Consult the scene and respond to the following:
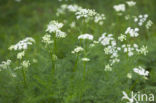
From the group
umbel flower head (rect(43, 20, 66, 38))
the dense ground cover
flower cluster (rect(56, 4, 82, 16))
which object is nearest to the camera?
umbel flower head (rect(43, 20, 66, 38))

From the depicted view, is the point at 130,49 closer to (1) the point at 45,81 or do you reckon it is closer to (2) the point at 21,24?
(1) the point at 45,81

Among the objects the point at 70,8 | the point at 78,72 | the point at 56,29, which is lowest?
the point at 78,72

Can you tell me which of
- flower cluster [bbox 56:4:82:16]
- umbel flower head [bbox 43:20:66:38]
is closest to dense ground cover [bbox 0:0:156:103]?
umbel flower head [bbox 43:20:66:38]

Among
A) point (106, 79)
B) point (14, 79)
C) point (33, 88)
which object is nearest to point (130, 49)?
point (106, 79)

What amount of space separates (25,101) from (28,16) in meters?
5.48

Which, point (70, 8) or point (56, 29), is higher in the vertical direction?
point (70, 8)

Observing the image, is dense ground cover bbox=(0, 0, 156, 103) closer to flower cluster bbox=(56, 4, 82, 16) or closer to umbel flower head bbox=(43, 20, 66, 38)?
umbel flower head bbox=(43, 20, 66, 38)

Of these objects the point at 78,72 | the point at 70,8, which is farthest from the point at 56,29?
the point at 70,8

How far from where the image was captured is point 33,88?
145 inches

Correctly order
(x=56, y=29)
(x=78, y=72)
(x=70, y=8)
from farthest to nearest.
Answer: (x=70, y=8) → (x=78, y=72) → (x=56, y=29)

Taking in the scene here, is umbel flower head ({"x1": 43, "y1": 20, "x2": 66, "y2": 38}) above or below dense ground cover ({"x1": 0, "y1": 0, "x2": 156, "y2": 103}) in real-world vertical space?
above

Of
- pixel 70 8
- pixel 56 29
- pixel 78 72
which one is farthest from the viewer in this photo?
pixel 70 8

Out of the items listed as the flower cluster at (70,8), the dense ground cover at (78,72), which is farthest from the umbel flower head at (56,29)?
the flower cluster at (70,8)

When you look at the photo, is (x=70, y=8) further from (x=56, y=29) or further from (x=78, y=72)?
(x=56, y=29)
